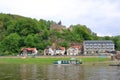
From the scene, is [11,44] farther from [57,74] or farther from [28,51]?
[57,74]

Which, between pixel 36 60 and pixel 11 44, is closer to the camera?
pixel 36 60

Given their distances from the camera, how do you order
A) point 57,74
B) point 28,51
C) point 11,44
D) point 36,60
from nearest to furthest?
point 57,74 → point 36,60 → point 11,44 → point 28,51

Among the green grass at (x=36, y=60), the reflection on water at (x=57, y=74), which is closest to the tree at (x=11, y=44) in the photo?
the green grass at (x=36, y=60)

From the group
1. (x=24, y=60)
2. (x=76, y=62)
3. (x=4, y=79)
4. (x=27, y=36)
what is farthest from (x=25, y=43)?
(x=4, y=79)

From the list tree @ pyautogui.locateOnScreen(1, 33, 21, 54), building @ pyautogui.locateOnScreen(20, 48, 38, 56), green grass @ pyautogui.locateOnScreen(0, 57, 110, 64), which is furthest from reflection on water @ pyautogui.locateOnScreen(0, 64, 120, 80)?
Result: tree @ pyautogui.locateOnScreen(1, 33, 21, 54)

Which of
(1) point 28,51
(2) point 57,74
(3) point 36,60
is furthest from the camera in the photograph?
(1) point 28,51

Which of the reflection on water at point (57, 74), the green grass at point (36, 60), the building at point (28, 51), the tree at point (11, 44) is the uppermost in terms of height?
the tree at point (11, 44)

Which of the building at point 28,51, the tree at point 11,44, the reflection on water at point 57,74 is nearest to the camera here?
the reflection on water at point 57,74

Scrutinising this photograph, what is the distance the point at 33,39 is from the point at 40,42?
658 centimetres

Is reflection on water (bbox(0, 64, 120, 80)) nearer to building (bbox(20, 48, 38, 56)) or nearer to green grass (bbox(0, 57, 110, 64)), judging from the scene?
green grass (bbox(0, 57, 110, 64))

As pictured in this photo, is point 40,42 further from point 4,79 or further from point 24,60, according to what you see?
point 4,79

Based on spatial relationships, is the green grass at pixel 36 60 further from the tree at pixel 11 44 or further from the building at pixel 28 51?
the building at pixel 28 51

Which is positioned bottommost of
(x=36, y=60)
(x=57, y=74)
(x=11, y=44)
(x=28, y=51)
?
(x=57, y=74)

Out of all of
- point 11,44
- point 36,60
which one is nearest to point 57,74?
point 36,60
